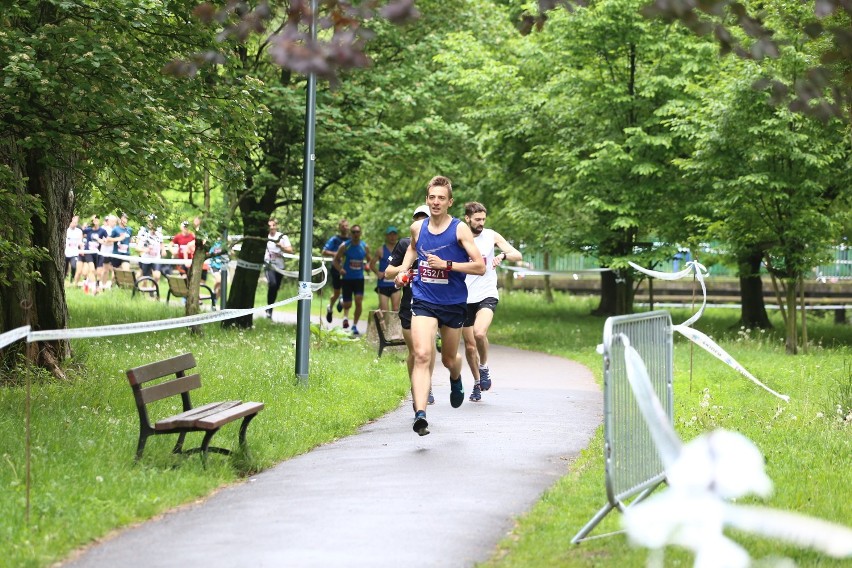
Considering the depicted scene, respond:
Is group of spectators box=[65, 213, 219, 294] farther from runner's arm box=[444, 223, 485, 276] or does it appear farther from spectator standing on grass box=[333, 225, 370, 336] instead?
runner's arm box=[444, 223, 485, 276]

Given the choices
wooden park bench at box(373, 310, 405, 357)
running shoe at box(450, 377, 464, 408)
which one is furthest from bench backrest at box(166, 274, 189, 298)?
running shoe at box(450, 377, 464, 408)

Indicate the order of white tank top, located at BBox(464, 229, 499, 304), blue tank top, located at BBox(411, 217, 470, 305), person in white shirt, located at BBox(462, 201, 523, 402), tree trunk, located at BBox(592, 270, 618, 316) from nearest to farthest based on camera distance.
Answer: blue tank top, located at BBox(411, 217, 470, 305) < person in white shirt, located at BBox(462, 201, 523, 402) < white tank top, located at BBox(464, 229, 499, 304) < tree trunk, located at BBox(592, 270, 618, 316)

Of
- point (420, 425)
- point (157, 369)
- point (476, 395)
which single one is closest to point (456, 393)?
point (476, 395)

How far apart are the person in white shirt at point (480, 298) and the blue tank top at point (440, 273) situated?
2.48 meters

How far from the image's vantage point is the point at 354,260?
2383 centimetres

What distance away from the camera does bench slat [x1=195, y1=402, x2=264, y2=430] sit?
8.14 m

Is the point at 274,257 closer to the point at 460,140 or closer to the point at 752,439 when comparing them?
the point at 460,140

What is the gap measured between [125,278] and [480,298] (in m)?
18.2

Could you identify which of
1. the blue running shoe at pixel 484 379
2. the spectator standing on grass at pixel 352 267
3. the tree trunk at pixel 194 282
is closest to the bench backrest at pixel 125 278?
the spectator standing on grass at pixel 352 267

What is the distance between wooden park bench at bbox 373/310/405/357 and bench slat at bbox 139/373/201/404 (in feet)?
25.2

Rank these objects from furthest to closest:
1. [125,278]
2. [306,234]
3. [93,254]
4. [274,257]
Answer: [93,254] < [125,278] < [274,257] < [306,234]

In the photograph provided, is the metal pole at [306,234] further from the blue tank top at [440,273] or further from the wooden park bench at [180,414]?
the wooden park bench at [180,414]

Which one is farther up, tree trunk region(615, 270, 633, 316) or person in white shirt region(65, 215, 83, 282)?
person in white shirt region(65, 215, 83, 282)

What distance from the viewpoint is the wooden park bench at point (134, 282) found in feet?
98.3
